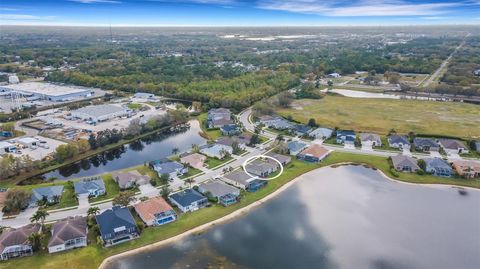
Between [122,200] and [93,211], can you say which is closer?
[93,211]

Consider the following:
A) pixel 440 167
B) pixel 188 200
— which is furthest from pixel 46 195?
pixel 440 167

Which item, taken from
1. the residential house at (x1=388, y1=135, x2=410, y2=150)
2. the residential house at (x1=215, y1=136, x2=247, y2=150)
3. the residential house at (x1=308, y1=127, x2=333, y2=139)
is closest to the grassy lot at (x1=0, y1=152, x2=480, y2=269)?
the residential house at (x1=388, y1=135, x2=410, y2=150)

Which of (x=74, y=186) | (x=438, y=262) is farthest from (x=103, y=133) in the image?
(x=438, y=262)

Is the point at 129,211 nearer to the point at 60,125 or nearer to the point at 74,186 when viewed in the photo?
the point at 74,186

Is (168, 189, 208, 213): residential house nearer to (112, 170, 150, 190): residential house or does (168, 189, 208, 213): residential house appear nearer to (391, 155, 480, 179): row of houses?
(112, 170, 150, 190): residential house

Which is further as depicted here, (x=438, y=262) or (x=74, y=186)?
(x=74, y=186)

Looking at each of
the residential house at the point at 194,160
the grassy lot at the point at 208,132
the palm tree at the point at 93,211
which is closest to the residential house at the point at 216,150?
the residential house at the point at 194,160

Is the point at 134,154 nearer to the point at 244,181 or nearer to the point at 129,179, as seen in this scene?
the point at 129,179
